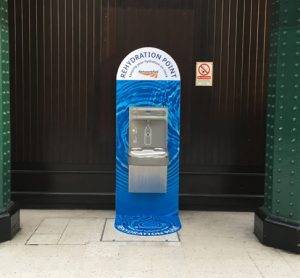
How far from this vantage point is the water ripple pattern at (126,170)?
5586 mm

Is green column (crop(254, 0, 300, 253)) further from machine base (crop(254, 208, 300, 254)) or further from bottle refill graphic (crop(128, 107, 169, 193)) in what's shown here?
bottle refill graphic (crop(128, 107, 169, 193))

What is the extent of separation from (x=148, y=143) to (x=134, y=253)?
1330 mm

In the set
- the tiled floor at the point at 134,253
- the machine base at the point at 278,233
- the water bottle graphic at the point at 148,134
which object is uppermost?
the water bottle graphic at the point at 148,134

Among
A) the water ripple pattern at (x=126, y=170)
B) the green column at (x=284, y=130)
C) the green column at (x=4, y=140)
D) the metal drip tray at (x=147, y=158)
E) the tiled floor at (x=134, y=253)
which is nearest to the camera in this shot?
the tiled floor at (x=134, y=253)

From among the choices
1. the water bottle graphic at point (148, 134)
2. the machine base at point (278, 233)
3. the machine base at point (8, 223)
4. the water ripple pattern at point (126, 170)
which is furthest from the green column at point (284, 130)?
the machine base at point (8, 223)

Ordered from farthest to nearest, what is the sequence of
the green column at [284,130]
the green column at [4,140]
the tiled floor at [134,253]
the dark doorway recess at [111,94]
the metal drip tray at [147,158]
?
the dark doorway recess at [111,94], the metal drip tray at [147,158], the green column at [4,140], the green column at [284,130], the tiled floor at [134,253]

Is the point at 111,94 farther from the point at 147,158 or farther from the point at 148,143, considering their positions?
the point at 147,158

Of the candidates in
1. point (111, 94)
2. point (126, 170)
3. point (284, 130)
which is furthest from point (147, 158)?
point (284, 130)

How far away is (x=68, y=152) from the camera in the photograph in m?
6.21

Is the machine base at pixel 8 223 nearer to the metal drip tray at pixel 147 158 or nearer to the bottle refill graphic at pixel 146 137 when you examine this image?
the bottle refill graphic at pixel 146 137

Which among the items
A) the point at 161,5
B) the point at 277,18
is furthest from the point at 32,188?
the point at 277,18

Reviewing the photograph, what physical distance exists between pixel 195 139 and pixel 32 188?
7.12 ft

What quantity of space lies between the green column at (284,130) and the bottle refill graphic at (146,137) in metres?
1.18

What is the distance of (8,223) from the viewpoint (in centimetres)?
493
